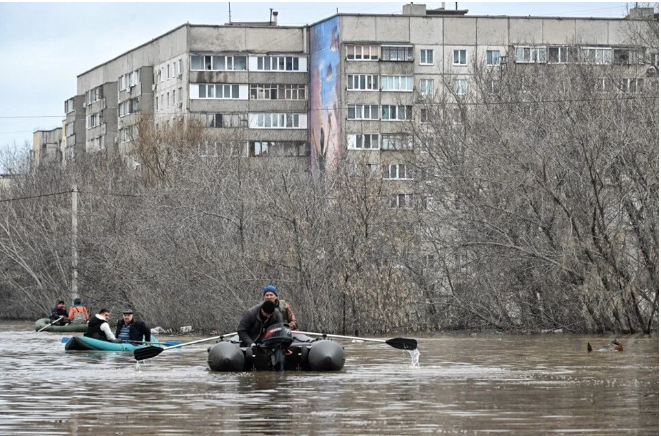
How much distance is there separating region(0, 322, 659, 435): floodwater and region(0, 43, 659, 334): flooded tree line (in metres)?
7.40

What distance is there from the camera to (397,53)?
303ft

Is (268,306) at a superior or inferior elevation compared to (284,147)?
inferior

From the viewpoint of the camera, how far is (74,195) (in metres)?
55.8

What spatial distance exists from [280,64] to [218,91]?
4.32 meters

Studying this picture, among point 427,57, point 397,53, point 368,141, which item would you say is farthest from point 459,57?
point 368,141

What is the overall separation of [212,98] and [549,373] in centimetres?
7156

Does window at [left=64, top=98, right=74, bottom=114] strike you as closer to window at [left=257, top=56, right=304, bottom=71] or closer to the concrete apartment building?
the concrete apartment building

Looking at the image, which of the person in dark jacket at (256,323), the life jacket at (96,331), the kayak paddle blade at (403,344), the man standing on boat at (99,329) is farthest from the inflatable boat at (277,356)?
the life jacket at (96,331)

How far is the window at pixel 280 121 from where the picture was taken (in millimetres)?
95938

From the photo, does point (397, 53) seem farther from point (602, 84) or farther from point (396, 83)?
point (602, 84)

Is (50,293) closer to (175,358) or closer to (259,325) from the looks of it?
(175,358)

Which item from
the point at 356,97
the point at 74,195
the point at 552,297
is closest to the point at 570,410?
the point at 552,297

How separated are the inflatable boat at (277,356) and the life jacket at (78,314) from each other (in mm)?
25706

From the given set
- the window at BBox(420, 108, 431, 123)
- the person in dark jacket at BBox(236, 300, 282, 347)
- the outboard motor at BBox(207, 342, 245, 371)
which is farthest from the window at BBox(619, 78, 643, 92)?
the outboard motor at BBox(207, 342, 245, 371)
